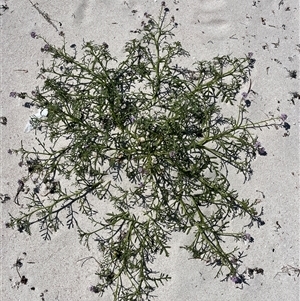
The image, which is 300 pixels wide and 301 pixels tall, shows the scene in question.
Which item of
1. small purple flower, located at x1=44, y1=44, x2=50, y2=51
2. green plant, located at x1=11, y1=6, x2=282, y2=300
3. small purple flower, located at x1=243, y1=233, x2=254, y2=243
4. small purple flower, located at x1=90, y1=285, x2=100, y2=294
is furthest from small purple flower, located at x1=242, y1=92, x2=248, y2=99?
small purple flower, located at x1=90, y1=285, x2=100, y2=294

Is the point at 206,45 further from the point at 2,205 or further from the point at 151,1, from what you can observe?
the point at 2,205

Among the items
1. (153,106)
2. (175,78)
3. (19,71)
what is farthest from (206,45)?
(19,71)

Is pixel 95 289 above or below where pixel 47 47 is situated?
below

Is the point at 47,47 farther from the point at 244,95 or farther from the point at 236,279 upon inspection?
the point at 236,279

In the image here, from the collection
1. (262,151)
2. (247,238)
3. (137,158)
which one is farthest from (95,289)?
(262,151)

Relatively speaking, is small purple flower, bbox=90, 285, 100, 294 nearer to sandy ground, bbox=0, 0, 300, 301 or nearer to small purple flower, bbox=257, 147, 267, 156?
sandy ground, bbox=0, 0, 300, 301

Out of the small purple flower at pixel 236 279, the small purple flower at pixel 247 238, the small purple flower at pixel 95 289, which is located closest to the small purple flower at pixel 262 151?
the small purple flower at pixel 247 238
